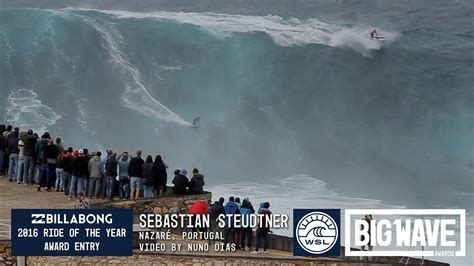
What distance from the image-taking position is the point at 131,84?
29.2 metres

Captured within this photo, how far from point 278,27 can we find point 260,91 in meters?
1.60

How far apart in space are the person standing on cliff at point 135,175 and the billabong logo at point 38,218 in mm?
2683

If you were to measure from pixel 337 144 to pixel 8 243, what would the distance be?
→ 33.4 ft

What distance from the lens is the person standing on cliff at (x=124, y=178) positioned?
21750mm

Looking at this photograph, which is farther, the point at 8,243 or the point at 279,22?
the point at 279,22

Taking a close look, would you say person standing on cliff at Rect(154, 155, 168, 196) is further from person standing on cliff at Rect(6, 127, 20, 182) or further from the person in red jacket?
person standing on cliff at Rect(6, 127, 20, 182)

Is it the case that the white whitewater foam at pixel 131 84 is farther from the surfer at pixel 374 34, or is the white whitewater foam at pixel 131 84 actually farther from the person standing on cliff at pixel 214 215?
the person standing on cliff at pixel 214 215

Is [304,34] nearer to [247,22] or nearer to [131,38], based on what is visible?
[247,22]

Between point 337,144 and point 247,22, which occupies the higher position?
point 247,22

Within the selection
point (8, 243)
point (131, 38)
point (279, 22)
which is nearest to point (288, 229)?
point (8, 243)

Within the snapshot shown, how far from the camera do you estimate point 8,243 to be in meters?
19.2

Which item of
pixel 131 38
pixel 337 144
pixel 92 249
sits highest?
pixel 131 38

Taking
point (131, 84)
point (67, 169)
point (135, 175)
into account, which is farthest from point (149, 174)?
point (131, 84)

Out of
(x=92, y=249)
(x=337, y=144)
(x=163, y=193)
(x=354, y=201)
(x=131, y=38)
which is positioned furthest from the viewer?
(x=131, y=38)
